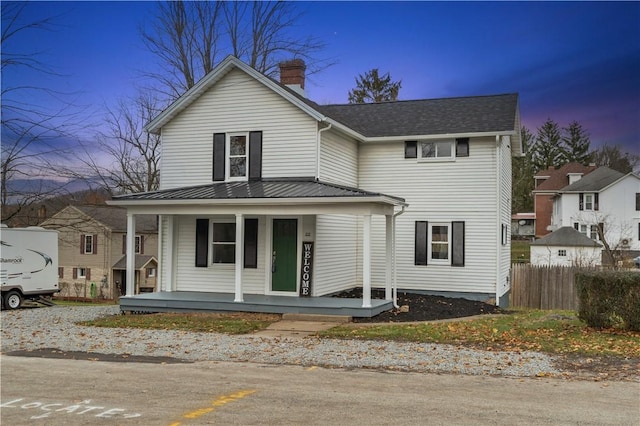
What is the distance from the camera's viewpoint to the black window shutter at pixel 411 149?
65.2 feet

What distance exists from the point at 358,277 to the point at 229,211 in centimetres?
625

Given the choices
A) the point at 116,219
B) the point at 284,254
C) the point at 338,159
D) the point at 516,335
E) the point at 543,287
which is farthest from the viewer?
the point at 116,219

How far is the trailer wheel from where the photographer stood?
806 inches

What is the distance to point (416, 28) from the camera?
1839 cm

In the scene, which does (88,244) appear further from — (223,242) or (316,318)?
(316,318)

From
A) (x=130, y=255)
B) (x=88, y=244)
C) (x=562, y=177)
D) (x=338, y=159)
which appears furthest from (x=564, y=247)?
(x=88, y=244)

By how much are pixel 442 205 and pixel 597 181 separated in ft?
118

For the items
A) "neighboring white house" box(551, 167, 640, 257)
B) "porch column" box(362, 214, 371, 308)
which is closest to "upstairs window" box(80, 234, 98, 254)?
"porch column" box(362, 214, 371, 308)

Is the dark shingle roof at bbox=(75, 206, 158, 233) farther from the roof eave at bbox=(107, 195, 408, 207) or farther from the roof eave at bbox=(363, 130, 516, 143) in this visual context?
the roof eave at bbox=(363, 130, 516, 143)

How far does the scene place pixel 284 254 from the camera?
17.4 m

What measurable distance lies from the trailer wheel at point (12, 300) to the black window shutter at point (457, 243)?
49.2 feet

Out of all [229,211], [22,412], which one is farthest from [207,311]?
[22,412]

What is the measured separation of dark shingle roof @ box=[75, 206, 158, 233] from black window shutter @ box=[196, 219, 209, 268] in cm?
2597

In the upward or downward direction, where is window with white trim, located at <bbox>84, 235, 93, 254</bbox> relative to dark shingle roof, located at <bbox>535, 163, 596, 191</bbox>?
downward
